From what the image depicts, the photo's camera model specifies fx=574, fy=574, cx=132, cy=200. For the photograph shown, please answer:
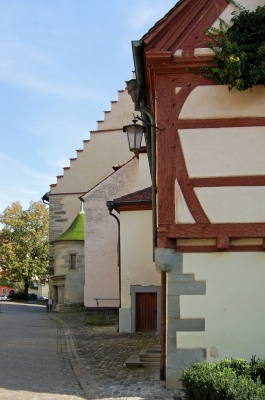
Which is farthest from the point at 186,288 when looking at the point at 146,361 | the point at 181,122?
the point at 146,361

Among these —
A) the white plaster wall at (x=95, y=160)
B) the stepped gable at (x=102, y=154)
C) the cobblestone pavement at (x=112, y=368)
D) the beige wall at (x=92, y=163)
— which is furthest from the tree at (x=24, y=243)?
the cobblestone pavement at (x=112, y=368)

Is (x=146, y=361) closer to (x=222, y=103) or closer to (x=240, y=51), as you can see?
(x=222, y=103)

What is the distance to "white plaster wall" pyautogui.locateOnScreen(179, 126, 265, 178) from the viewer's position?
9.59 metres

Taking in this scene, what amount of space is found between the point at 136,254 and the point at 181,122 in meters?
12.2

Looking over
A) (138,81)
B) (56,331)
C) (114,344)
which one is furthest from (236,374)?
(56,331)

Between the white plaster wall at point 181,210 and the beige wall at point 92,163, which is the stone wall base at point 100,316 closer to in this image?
the beige wall at point 92,163

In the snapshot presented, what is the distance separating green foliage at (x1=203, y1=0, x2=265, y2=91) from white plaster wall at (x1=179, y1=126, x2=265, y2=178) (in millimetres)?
781

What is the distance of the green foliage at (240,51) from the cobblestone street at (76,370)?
5196 mm

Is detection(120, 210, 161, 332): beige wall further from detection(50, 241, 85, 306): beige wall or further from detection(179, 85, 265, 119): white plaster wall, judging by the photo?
detection(50, 241, 85, 306): beige wall

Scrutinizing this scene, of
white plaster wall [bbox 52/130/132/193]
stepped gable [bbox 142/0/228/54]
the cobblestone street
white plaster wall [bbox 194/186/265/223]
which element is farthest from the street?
white plaster wall [bbox 52/130/132/193]

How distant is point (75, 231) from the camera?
38.9 meters

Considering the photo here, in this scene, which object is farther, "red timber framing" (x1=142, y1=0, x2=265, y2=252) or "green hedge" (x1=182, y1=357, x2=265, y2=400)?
"red timber framing" (x1=142, y1=0, x2=265, y2=252)

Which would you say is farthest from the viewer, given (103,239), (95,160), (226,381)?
(95,160)

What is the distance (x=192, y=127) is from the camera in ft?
32.1
